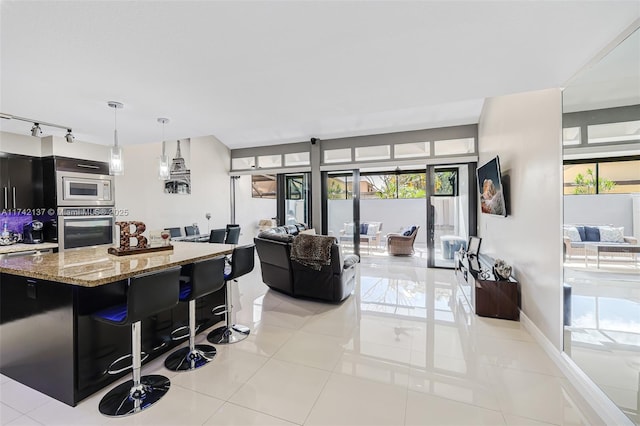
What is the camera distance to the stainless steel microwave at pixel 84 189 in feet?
12.8

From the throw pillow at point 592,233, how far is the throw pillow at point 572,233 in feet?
0.20

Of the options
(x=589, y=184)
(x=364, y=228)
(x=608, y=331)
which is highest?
(x=589, y=184)

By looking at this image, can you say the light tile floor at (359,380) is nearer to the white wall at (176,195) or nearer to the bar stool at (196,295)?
the bar stool at (196,295)

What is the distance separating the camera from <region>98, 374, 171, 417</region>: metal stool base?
1847mm

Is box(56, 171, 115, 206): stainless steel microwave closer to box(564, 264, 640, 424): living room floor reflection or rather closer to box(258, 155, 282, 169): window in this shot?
box(258, 155, 282, 169): window

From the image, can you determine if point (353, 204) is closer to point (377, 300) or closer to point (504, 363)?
point (377, 300)

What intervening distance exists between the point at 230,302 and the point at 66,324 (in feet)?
4.37

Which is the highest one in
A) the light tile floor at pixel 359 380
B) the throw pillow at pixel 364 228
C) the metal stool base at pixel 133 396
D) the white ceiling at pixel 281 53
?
the white ceiling at pixel 281 53

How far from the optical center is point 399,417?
1788 mm

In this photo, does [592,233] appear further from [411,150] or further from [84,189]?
[84,189]

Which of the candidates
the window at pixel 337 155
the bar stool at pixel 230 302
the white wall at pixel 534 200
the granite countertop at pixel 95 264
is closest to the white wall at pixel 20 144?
the granite countertop at pixel 95 264

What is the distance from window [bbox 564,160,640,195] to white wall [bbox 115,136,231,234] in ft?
21.1

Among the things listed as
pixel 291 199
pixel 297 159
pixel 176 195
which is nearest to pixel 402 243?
pixel 291 199

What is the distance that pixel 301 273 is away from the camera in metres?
3.94
